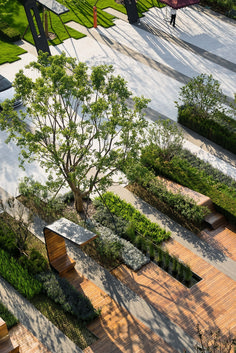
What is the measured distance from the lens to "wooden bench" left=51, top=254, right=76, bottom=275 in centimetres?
1780

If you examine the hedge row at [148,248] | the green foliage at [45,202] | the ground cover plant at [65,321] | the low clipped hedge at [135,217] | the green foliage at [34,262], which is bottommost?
the ground cover plant at [65,321]

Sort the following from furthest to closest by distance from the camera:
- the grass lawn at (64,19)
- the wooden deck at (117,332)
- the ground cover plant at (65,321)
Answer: the grass lawn at (64,19)
the ground cover plant at (65,321)
the wooden deck at (117,332)

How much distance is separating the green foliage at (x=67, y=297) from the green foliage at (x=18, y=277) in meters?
0.31

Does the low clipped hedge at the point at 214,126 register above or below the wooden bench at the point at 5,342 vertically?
above

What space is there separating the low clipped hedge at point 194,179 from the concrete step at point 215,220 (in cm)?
21

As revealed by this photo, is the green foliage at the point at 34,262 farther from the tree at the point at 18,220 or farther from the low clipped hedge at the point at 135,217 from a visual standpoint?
the low clipped hedge at the point at 135,217

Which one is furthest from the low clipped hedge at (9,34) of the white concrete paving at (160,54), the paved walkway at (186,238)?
the paved walkway at (186,238)

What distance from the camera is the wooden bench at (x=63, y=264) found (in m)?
17.8

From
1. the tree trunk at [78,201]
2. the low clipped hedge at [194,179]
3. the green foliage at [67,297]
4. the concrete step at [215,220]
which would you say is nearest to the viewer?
the green foliage at [67,297]

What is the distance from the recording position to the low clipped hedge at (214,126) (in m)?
23.8

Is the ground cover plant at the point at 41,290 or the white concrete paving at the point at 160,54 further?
the white concrete paving at the point at 160,54

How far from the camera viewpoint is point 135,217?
19.8 metres

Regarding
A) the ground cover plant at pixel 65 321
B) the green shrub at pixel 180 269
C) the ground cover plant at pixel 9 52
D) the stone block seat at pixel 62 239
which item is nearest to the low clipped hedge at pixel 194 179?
the green shrub at pixel 180 269

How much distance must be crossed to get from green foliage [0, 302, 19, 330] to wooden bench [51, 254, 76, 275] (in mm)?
2120
